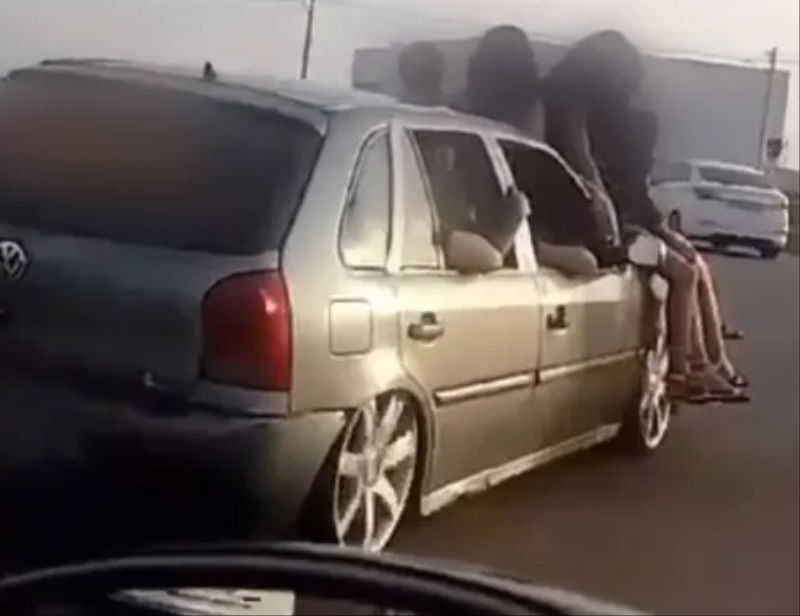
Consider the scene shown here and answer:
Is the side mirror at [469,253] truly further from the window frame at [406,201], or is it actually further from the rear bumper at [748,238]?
the rear bumper at [748,238]

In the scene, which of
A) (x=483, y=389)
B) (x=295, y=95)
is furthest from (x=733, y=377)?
(x=295, y=95)

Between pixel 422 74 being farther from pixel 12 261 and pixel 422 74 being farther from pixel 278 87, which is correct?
pixel 12 261

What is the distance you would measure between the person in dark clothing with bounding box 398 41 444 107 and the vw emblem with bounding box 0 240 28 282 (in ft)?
1.15

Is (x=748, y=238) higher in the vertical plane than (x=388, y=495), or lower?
higher

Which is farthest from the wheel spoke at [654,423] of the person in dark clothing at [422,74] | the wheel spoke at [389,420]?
the person in dark clothing at [422,74]

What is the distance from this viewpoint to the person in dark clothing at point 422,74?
1.64 metres

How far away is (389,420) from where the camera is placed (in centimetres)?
165

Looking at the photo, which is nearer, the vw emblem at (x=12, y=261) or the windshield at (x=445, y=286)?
the windshield at (x=445, y=286)

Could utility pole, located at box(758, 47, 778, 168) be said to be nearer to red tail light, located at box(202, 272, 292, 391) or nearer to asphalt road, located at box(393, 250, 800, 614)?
asphalt road, located at box(393, 250, 800, 614)

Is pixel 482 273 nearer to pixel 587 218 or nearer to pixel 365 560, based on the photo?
pixel 587 218

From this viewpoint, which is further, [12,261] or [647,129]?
[12,261]

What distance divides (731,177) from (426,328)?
0.89ft

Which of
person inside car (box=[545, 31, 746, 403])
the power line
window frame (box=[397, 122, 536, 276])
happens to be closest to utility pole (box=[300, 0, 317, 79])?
the power line

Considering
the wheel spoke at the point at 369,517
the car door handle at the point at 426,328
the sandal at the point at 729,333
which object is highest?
the sandal at the point at 729,333
